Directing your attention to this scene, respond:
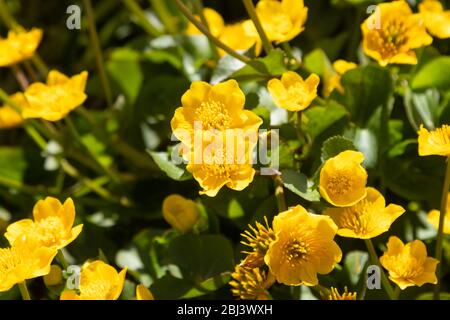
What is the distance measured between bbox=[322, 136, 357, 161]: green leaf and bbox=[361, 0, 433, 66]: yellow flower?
15 centimetres

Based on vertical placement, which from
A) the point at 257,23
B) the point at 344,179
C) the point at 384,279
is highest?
the point at 257,23

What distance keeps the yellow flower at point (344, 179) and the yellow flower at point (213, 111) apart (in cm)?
9

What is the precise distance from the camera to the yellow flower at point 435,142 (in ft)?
2.48

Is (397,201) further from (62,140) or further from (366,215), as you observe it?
(62,140)

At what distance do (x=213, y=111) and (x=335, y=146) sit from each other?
138 millimetres

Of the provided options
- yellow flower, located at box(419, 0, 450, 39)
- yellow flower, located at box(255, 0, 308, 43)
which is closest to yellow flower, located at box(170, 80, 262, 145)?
yellow flower, located at box(255, 0, 308, 43)

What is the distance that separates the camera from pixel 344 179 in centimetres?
77

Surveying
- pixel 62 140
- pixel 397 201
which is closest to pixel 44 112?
pixel 62 140

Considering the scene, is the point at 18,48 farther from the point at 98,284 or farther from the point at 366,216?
the point at 366,216

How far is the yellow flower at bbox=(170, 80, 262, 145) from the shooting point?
30.9 inches

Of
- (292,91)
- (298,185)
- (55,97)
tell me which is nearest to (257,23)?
(292,91)

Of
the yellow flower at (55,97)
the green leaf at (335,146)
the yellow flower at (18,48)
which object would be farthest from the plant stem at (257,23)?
the yellow flower at (18,48)

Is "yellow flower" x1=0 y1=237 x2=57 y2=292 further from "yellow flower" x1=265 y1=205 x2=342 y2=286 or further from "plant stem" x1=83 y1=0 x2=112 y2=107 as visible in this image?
"plant stem" x1=83 y1=0 x2=112 y2=107

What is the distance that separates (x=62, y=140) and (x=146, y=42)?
0.24 m
